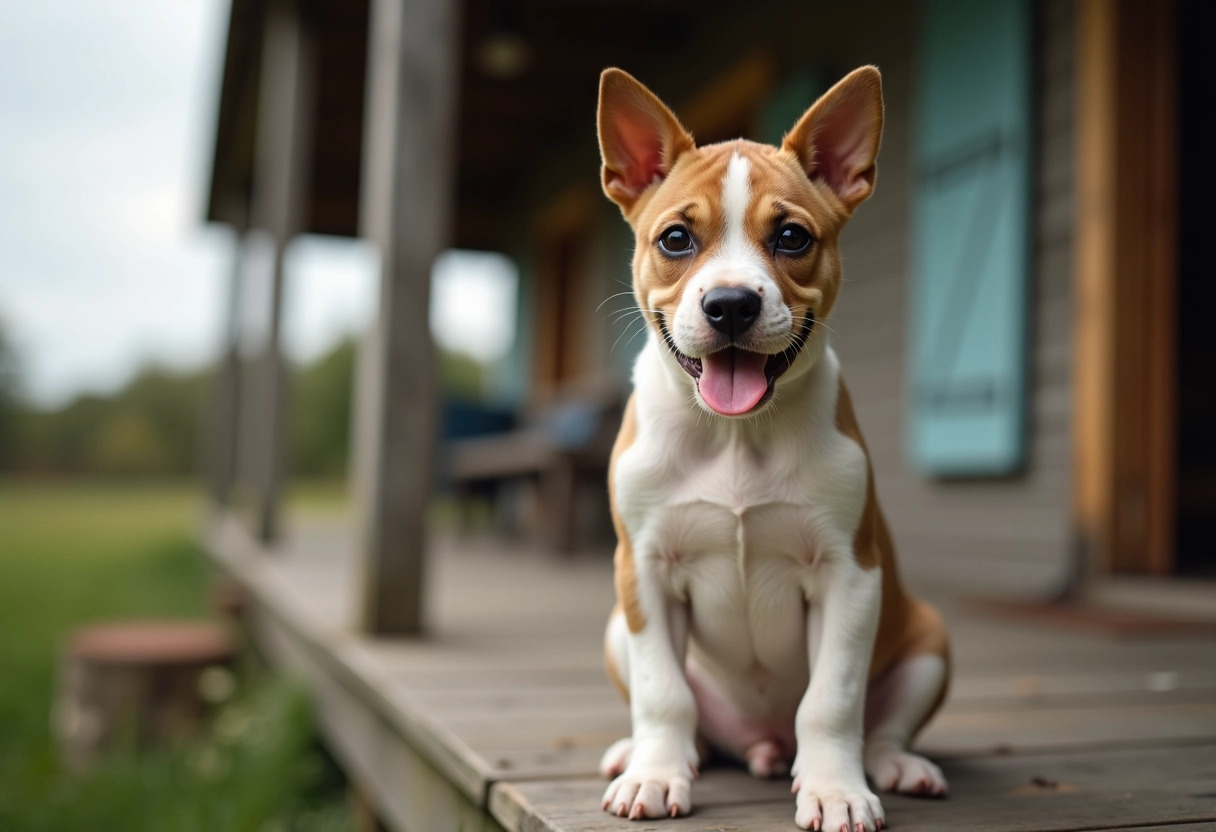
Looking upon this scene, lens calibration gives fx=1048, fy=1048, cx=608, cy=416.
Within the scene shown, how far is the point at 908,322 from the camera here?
472 cm

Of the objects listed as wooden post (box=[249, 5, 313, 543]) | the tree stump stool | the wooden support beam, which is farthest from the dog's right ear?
wooden post (box=[249, 5, 313, 543])

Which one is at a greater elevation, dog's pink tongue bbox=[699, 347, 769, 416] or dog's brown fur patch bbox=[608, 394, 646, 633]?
dog's pink tongue bbox=[699, 347, 769, 416]

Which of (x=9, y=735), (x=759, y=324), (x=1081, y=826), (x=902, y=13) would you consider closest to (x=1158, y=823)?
(x=1081, y=826)

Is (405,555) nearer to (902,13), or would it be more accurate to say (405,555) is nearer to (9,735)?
(9,735)

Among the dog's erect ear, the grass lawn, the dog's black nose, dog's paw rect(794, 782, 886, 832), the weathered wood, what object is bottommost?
the grass lawn

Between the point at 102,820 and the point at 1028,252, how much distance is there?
12.1ft

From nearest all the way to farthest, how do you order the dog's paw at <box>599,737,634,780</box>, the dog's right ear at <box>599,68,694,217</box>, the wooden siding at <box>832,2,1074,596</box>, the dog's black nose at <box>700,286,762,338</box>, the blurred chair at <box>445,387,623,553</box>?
1. the dog's black nose at <box>700,286,762,338</box>
2. the dog's right ear at <box>599,68,694,217</box>
3. the dog's paw at <box>599,737,634,780</box>
4. the wooden siding at <box>832,2,1074,596</box>
5. the blurred chair at <box>445,387,623,553</box>

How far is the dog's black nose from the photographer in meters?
1.17

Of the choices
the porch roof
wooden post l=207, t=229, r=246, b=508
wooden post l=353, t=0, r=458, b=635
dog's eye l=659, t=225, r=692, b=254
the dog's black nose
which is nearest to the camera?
the dog's black nose

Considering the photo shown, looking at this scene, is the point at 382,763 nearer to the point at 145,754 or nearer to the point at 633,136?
the point at 633,136

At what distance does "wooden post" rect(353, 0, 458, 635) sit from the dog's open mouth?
1692mm

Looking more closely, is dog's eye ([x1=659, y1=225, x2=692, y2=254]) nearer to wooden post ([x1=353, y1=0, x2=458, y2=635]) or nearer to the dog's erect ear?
the dog's erect ear

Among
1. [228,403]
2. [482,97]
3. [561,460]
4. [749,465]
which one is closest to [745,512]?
[749,465]

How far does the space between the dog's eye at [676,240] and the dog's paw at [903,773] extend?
2.53 feet
